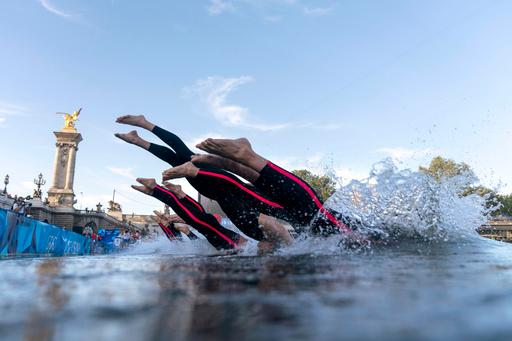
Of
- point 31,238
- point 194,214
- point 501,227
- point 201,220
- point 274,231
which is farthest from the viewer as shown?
point 501,227

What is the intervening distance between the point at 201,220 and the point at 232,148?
143 inches

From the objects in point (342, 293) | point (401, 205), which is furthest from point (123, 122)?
point (342, 293)

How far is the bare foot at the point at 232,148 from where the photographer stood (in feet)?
10.9

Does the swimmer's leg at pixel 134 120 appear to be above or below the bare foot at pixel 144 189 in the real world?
above

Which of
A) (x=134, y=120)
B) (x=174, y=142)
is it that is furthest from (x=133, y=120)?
(x=174, y=142)

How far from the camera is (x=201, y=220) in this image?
22.1ft

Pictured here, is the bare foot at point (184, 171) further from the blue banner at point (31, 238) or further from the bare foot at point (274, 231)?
the blue banner at point (31, 238)

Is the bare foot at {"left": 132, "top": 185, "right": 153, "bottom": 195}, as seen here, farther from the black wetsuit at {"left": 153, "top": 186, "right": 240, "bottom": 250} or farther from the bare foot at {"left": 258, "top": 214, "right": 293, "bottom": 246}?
the bare foot at {"left": 258, "top": 214, "right": 293, "bottom": 246}

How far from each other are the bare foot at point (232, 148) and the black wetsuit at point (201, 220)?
10.1ft

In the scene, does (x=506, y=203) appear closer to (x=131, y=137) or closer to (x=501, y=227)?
(x=501, y=227)

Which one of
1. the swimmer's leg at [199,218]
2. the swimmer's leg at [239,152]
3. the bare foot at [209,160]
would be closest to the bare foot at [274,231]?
the bare foot at [209,160]

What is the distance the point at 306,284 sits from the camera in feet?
4.33

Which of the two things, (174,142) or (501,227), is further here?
(501,227)

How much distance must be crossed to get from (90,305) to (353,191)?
11.1ft
